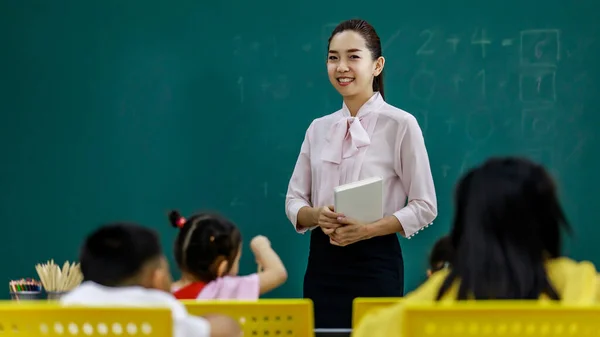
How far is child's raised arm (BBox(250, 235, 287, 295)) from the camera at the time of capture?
258cm

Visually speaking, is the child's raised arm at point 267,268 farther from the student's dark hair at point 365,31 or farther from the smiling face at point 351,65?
the student's dark hair at point 365,31

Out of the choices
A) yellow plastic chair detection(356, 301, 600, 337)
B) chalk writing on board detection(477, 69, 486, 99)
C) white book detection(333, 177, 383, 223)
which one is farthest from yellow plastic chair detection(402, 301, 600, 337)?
chalk writing on board detection(477, 69, 486, 99)

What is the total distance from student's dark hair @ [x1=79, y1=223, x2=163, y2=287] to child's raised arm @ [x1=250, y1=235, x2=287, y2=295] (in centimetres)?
79

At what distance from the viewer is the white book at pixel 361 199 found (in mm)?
2625

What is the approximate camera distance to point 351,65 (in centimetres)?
291

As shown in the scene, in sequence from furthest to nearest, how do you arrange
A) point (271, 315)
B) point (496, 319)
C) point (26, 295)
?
point (26, 295)
point (271, 315)
point (496, 319)

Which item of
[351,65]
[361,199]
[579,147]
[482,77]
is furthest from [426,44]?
[361,199]

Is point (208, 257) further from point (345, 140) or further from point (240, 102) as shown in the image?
point (240, 102)

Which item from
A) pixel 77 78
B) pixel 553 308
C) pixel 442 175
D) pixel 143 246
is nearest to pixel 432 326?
pixel 553 308

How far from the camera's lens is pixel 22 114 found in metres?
3.94

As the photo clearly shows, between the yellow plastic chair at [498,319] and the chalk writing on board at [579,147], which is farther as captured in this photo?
the chalk writing on board at [579,147]

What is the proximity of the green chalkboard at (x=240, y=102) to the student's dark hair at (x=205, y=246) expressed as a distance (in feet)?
4.51

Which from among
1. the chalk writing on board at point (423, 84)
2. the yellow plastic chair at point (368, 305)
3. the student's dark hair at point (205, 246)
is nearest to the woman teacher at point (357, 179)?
the student's dark hair at point (205, 246)

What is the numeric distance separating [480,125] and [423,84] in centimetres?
32
